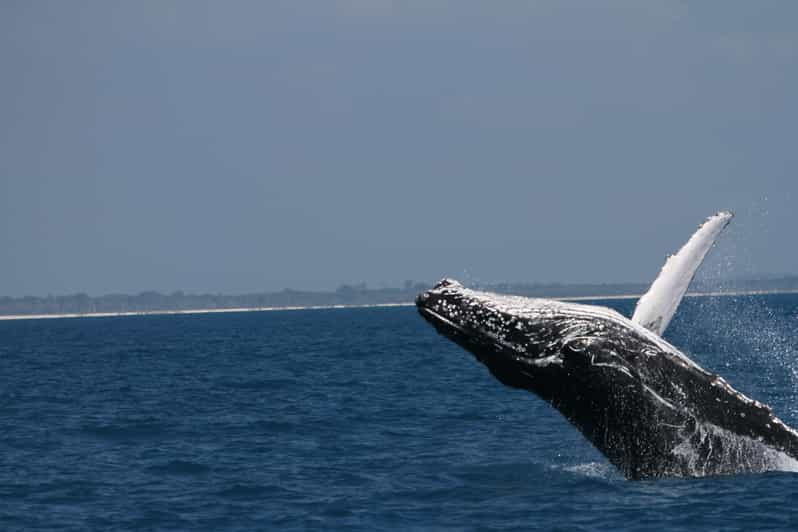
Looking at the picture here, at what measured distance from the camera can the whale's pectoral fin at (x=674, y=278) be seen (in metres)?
9.38

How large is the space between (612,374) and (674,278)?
1000mm

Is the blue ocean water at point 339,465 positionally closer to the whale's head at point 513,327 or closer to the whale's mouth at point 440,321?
the whale's head at point 513,327

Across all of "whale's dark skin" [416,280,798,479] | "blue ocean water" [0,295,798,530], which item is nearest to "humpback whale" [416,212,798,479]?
"whale's dark skin" [416,280,798,479]

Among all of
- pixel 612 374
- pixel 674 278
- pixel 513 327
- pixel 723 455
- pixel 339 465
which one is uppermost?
pixel 674 278

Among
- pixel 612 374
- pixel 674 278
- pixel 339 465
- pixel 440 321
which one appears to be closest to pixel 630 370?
pixel 612 374

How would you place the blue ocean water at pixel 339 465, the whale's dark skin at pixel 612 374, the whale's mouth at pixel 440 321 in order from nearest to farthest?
1. the whale's dark skin at pixel 612 374
2. the whale's mouth at pixel 440 321
3. the blue ocean water at pixel 339 465

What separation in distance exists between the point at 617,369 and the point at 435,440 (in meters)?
7.30

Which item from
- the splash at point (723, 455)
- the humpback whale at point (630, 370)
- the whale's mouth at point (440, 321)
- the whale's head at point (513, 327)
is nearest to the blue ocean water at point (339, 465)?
the splash at point (723, 455)

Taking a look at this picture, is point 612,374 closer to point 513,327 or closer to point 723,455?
point 513,327

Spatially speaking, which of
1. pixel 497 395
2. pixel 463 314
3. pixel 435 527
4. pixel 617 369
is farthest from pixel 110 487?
pixel 497 395

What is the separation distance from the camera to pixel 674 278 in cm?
936

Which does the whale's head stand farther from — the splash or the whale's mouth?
the splash

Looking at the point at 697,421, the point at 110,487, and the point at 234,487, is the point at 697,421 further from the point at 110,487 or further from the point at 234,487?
the point at 110,487

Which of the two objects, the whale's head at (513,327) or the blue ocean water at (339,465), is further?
the blue ocean water at (339,465)
